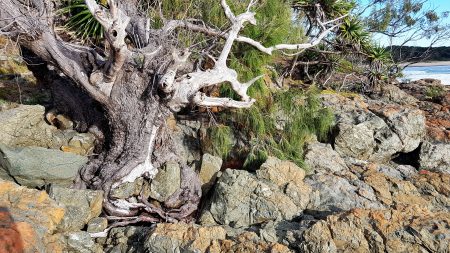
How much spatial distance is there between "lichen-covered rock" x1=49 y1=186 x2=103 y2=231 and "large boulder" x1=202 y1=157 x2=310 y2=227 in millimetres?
1182

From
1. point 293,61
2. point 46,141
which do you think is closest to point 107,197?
point 46,141

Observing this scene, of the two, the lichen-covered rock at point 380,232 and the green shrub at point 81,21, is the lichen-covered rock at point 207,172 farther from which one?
the green shrub at point 81,21

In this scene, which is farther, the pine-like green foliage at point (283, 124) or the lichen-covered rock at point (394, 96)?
the lichen-covered rock at point (394, 96)

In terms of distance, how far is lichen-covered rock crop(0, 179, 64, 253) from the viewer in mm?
2908

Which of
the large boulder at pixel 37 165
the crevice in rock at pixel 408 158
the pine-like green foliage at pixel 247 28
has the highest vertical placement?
the pine-like green foliage at pixel 247 28

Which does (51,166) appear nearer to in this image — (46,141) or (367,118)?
(46,141)

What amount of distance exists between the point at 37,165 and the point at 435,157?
17.7 ft

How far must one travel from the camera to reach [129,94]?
4.34 meters

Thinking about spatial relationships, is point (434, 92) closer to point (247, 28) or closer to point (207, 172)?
point (247, 28)

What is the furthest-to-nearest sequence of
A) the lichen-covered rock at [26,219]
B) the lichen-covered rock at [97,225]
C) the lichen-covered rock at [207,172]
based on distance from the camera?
the lichen-covered rock at [207,172]
the lichen-covered rock at [97,225]
the lichen-covered rock at [26,219]

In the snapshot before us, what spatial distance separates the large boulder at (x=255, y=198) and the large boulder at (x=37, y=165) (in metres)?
1.58

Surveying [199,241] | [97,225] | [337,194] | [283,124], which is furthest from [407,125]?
[97,225]

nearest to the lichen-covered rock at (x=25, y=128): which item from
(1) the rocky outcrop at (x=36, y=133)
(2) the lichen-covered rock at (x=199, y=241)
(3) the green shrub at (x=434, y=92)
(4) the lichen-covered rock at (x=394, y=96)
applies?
(1) the rocky outcrop at (x=36, y=133)

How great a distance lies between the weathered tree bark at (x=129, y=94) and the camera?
411 cm
